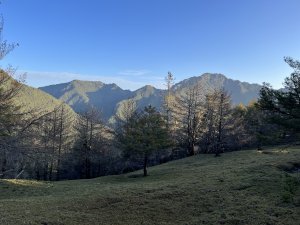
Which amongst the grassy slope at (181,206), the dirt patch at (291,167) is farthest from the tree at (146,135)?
the dirt patch at (291,167)

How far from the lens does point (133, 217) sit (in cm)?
1614

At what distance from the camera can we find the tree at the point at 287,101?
17500 millimetres

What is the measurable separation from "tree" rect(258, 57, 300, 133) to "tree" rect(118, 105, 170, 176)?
61.8ft

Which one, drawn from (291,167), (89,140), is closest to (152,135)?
(291,167)

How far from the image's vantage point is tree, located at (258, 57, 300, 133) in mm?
17500

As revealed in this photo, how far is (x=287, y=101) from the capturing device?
712 inches

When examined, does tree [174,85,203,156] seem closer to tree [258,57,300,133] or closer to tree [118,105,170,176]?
tree [118,105,170,176]

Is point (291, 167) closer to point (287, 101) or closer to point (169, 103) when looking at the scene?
point (287, 101)

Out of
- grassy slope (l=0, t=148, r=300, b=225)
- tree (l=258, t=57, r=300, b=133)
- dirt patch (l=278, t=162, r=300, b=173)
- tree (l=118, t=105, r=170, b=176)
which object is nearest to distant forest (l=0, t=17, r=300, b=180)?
tree (l=118, t=105, r=170, b=176)

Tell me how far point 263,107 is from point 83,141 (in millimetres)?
39032

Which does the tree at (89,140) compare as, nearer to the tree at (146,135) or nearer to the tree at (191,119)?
the tree at (191,119)

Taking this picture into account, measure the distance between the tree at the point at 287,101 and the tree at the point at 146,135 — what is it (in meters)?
18.8

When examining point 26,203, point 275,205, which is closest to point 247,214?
point 275,205

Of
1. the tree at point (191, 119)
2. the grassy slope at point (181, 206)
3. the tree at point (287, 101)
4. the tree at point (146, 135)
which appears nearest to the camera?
the grassy slope at point (181, 206)
